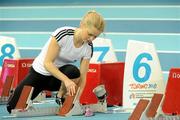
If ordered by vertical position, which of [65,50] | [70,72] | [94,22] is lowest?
[70,72]

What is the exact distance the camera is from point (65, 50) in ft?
8.73

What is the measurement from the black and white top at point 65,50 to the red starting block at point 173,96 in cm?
47

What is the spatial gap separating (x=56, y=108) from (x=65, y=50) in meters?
0.40

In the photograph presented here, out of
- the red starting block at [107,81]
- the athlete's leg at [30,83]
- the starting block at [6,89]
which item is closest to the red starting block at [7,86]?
the starting block at [6,89]

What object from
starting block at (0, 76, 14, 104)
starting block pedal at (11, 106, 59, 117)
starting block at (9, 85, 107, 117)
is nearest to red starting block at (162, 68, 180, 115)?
Result: starting block at (9, 85, 107, 117)

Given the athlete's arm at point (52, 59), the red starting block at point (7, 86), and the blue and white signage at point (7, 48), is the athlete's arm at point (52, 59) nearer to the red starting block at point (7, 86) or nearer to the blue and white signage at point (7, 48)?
the red starting block at point (7, 86)

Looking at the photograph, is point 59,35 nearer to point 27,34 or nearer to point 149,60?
point 149,60

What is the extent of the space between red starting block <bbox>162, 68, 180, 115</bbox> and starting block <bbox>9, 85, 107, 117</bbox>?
0.46 metres

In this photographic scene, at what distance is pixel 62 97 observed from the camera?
2.85 m

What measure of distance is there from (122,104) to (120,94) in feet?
0.31

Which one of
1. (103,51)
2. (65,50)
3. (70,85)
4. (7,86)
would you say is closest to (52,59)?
(65,50)

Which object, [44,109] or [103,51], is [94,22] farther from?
[103,51]

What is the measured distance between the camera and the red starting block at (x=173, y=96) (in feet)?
8.39

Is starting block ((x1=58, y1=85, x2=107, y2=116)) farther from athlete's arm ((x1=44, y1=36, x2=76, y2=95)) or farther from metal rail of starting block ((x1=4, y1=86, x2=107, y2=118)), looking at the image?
athlete's arm ((x1=44, y1=36, x2=76, y2=95))
